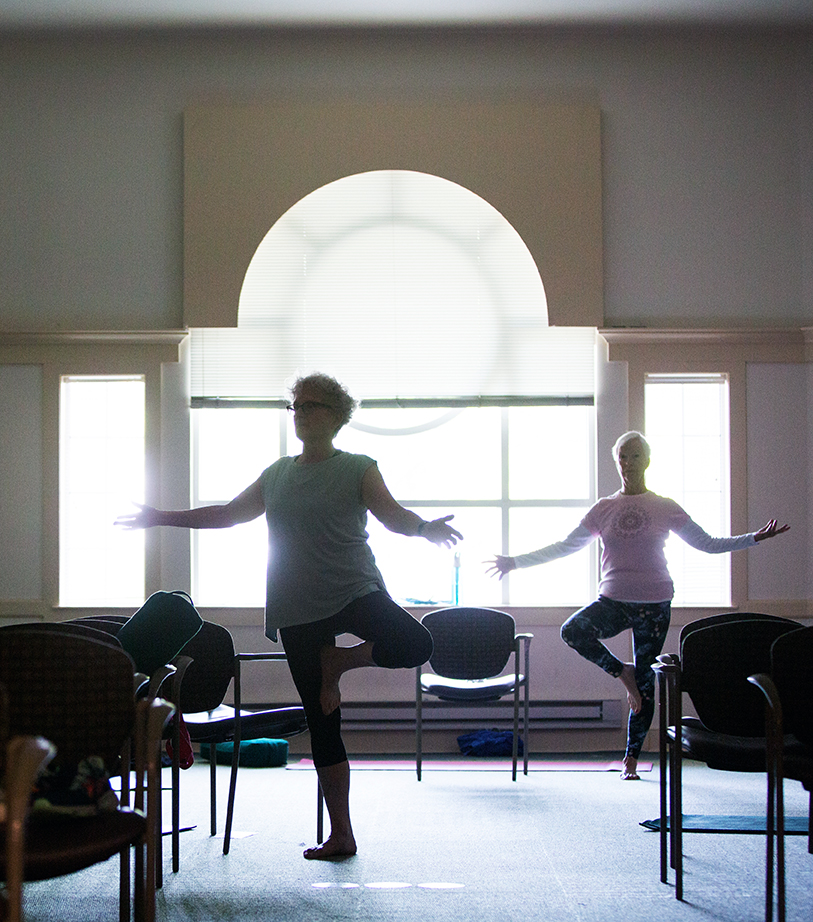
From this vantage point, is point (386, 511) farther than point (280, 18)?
No

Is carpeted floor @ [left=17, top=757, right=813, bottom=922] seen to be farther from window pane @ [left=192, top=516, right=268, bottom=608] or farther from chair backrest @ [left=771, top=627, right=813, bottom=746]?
window pane @ [left=192, top=516, right=268, bottom=608]

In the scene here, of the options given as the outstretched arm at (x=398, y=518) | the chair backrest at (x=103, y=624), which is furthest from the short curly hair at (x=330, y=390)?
the chair backrest at (x=103, y=624)

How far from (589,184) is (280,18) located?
2200 millimetres

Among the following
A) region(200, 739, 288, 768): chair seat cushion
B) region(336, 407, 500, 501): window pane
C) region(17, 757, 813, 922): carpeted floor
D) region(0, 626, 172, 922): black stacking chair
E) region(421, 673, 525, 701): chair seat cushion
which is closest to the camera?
region(0, 626, 172, 922): black stacking chair

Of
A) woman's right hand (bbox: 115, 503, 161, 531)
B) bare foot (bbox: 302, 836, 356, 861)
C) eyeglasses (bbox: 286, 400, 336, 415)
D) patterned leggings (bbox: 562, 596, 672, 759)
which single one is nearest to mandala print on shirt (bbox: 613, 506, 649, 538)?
patterned leggings (bbox: 562, 596, 672, 759)

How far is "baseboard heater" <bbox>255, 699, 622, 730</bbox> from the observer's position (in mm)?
6148

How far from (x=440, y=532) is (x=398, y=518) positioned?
16 cm

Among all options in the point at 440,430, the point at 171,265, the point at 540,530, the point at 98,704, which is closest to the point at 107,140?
the point at 171,265

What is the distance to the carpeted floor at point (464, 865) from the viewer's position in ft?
10.2

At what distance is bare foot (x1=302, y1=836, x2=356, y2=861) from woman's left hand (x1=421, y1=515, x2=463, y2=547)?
3.94ft

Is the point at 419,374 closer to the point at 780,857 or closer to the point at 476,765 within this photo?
the point at 476,765

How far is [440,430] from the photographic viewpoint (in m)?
6.51

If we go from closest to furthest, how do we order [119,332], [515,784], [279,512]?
1. [279,512]
2. [515,784]
3. [119,332]

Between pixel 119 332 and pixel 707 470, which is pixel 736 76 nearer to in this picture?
pixel 707 470
